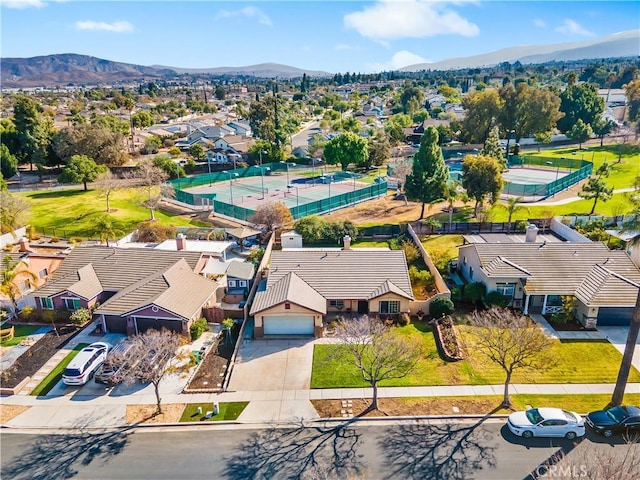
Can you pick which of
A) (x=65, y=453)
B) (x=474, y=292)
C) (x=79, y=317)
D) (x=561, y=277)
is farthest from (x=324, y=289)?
(x=65, y=453)

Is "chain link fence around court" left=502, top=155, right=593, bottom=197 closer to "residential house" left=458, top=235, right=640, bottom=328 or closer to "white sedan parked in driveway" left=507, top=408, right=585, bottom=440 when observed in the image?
"residential house" left=458, top=235, right=640, bottom=328

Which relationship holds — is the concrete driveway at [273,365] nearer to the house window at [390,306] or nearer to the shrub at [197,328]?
the shrub at [197,328]

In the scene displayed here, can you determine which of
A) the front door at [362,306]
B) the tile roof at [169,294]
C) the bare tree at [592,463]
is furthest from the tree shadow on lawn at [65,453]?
the bare tree at [592,463]

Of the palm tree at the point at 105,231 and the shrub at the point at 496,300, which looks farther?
the palm tree at the point at 105,231

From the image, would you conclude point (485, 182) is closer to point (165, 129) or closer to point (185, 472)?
point (185, 472)

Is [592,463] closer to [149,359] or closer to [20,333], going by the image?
[149,359]
